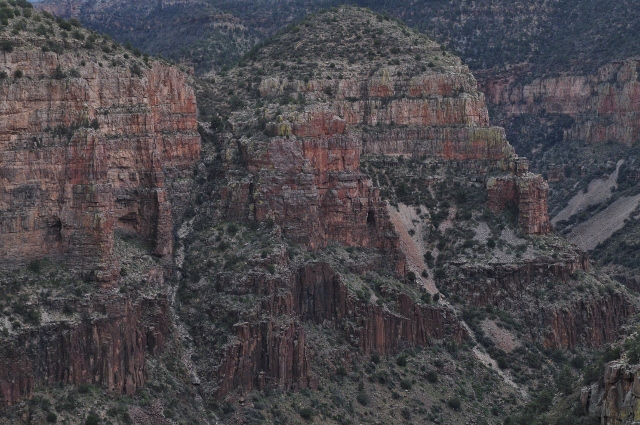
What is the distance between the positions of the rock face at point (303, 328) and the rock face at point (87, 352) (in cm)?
696

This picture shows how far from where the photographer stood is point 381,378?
124625mm

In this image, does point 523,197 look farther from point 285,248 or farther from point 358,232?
point 285,248

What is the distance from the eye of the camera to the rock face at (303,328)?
117375mm

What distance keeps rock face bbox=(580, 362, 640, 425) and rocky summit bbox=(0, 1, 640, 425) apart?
284 mm

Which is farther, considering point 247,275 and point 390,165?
point 390,165

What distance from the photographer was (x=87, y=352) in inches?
4188

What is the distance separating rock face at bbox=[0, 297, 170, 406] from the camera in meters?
102

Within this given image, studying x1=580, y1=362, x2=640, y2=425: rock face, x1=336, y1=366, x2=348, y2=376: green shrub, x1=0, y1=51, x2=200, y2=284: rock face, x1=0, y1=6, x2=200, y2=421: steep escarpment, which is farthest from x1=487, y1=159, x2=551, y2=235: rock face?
x1=580, y1=362, x2=640, y2=425: rock face

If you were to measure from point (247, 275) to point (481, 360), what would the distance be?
2317cm

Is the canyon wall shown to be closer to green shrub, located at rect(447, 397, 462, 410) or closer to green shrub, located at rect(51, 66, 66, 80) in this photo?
green shrub, located at rect(447, 397, 462, 410)

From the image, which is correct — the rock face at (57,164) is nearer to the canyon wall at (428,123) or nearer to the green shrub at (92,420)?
the green shrub at (92,420)

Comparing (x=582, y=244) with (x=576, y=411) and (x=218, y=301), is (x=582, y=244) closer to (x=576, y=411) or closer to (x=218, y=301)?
(x=218, y=301)

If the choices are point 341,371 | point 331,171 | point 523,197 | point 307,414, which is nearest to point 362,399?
point 341,371

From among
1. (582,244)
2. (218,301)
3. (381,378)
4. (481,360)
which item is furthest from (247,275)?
(582,244)
